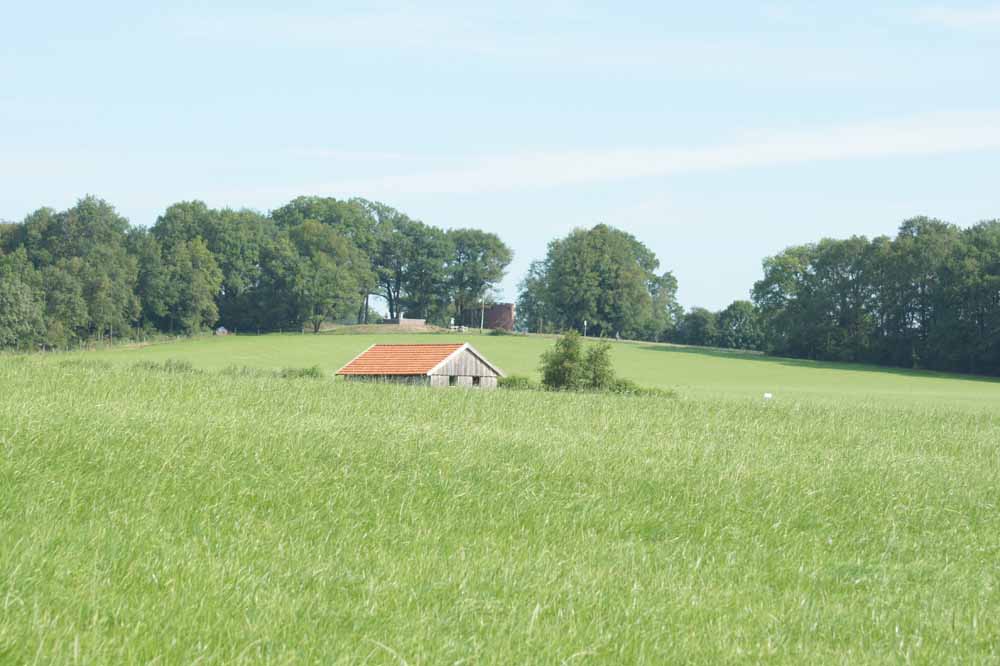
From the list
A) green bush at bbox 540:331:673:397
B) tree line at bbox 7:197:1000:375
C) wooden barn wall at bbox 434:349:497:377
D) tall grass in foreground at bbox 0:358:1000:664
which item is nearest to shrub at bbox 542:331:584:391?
green bush at bbox 540:331:673:397

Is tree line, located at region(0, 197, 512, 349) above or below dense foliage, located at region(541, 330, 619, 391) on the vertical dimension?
above

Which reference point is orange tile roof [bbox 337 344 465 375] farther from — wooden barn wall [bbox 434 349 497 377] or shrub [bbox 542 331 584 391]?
shrub [bbox 542 331 584 391]

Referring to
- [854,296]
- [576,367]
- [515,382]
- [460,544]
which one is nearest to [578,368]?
[576,367]

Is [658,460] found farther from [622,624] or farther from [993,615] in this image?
[622,624]

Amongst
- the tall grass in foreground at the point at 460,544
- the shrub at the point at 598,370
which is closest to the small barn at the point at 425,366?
the shrub at the point at 598,370

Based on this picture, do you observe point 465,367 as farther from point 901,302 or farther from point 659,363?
point 901,302

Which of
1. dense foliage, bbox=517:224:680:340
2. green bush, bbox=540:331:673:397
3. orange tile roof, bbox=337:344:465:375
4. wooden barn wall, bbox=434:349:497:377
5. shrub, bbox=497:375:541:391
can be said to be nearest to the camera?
green bush, bbox=540:331:673:397

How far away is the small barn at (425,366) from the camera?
4908cm

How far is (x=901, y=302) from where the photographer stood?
299 ft

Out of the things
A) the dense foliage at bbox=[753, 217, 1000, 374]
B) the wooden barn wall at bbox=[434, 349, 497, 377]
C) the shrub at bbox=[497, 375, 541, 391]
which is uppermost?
the dense foliage at bbox=[753, 217, 1000, 374]

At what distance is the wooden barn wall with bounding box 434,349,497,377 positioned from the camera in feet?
165

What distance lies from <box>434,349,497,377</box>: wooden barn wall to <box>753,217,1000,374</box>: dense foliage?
50056 mm

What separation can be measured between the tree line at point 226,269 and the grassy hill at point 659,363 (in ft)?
21.7

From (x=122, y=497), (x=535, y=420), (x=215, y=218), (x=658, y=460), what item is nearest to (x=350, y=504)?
(x=122, y=497)
